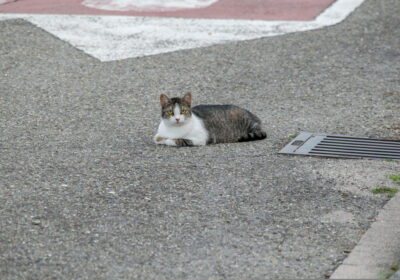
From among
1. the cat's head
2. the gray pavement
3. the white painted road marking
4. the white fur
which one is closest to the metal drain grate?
the gray pavement

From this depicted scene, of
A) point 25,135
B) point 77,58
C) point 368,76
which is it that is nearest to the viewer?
point 25,135

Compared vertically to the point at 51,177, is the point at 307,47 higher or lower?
higher

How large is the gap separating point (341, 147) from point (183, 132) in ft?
5.05

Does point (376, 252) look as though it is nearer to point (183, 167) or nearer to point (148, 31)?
point (183, 167)

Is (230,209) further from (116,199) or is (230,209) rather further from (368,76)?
(368,76)

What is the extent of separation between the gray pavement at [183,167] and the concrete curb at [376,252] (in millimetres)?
84

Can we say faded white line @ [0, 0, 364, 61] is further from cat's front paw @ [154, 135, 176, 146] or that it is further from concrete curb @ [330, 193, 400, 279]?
concrete curb @ [330, 193, 400, 279]

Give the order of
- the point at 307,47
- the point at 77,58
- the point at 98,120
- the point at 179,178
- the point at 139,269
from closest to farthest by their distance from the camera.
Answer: the point at 139,269, the point at 179,178, the point at 98,120, the point at 77,58, the point at 307,47

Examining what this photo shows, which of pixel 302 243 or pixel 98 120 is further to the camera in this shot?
pixel 98 120

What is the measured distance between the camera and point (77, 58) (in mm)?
9719

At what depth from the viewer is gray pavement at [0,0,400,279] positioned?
4.59 meters

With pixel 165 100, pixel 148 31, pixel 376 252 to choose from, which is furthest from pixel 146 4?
pixel 376 252

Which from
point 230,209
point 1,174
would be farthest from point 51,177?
point 230,209

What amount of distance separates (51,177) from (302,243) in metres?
2.31
